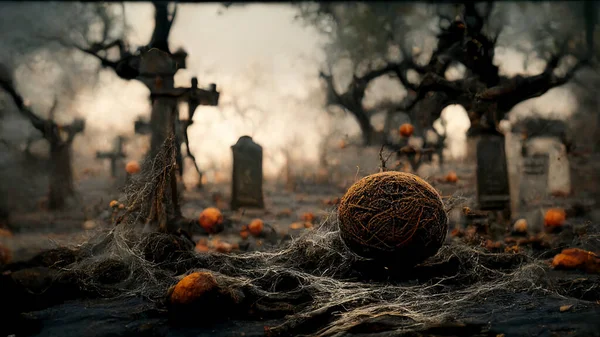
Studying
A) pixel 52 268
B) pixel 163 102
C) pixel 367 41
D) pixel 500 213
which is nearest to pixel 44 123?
pixel 163 102

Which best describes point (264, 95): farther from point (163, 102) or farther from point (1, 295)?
point (1, 295)

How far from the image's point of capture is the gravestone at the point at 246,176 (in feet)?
50.7

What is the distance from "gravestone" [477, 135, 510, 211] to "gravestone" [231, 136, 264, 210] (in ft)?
22.0

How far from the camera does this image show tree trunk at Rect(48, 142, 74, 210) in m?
17.1

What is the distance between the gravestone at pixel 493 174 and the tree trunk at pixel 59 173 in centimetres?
1367

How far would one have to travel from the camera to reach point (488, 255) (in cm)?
865

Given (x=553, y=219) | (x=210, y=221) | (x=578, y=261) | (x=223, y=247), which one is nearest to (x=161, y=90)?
(x=210, y=221)

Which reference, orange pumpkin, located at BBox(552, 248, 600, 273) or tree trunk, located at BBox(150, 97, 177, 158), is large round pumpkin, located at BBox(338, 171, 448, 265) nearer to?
orange pumpkin, located at BBox(552, 248, 600, 273)

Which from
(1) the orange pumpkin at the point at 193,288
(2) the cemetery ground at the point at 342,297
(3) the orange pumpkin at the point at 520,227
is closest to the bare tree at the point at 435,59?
(3) the orange pumpkin at the point at 520,227

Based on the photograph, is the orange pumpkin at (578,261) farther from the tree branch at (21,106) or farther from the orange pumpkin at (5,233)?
the tree branch at (21,106)

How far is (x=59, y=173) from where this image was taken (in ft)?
56.9

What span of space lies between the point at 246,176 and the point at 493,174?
7.28 metres

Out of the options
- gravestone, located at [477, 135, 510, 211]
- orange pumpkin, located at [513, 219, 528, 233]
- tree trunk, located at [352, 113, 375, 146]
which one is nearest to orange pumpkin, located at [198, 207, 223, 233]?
gravestone, located at [477, 135, 510, 211]

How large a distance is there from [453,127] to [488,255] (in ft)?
89.5
